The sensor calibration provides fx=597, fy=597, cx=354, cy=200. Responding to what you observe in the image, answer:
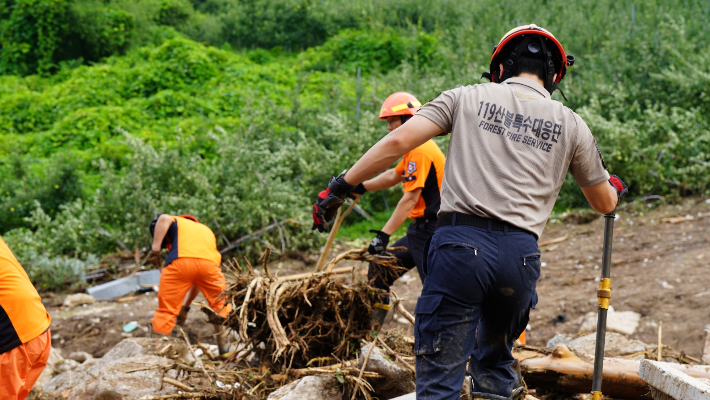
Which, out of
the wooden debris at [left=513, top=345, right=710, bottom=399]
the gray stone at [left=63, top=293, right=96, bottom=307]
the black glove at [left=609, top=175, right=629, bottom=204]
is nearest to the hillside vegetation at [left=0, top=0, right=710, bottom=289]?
the gray stone at [left=63, top=293, right=96, bottom=307]

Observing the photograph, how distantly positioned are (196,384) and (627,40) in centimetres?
1003

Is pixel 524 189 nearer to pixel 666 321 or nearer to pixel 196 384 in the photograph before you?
pixel 196 384

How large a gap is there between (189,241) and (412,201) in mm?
2158

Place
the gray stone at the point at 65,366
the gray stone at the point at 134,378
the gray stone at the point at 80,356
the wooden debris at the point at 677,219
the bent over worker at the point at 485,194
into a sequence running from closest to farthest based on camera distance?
the bent over worker at the point at 485,194 < the gray stone at the point at 134,378 < the gray stone at the point at 65,366 < the gray stone at the point at 80,356 < the wooden debris at the point at 677,219

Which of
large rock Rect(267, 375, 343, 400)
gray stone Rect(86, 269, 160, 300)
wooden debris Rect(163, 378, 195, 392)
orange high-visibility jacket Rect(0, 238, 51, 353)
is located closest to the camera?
orange high-visibility jacket Rect(0, 238, 51, 353)

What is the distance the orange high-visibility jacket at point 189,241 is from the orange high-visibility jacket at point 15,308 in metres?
2.19

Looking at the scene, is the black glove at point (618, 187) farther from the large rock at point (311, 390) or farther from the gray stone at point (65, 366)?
the gray stone at point (65, 366)

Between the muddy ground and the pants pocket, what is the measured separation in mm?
1690

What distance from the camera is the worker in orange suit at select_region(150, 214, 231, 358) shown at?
17.1 ft

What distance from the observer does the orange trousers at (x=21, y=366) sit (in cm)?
289

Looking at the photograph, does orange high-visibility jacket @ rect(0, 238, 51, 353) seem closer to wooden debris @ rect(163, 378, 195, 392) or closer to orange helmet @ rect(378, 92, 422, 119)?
wooden debris @ rect(163, 378, 195, 392)

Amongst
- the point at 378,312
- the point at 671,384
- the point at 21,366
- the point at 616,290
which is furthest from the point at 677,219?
the point at 21,366

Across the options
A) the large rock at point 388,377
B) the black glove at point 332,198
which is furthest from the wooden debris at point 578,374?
the black glove at point 332,198

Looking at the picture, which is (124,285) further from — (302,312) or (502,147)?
(502,147)
